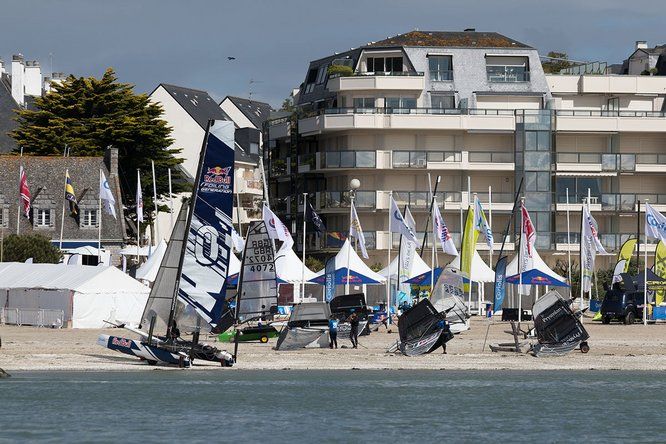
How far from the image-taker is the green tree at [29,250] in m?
81.8

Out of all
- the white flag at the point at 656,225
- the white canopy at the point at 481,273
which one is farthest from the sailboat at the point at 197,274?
the white canopy at the point at 481,273

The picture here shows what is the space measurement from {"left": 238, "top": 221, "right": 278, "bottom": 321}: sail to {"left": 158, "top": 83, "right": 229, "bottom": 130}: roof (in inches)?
2578

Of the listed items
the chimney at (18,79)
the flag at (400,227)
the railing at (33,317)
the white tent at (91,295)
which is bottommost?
the railing at (33,317)

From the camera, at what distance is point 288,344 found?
5634cm

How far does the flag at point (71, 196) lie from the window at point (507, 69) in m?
26.4

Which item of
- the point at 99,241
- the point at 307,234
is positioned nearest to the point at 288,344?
the point at 99,241

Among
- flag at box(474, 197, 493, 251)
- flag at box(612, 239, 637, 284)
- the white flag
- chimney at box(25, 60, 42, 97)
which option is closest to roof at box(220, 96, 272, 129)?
chimney at box(25, 60, 42, 97)

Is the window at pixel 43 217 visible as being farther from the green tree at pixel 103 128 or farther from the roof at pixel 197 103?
the roof at pixel 197 103

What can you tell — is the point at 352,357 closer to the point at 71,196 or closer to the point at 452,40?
the point at 71,196

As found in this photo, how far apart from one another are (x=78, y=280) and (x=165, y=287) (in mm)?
18847

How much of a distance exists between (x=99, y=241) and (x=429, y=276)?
68.1 feet

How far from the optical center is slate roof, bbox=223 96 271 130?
13938 centimetres

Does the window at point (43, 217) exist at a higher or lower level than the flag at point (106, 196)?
lower

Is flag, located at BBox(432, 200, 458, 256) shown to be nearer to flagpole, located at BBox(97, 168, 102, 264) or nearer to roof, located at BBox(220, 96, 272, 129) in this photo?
flagpole, located at BBox(97, 168, 102, 264)
